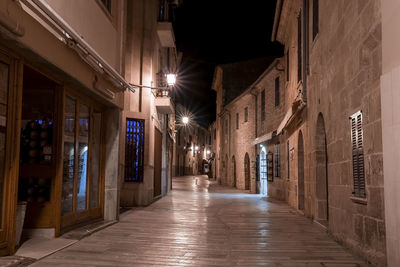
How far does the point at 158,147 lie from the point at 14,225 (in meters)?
11.3

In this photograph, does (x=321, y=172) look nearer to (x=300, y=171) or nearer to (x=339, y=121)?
(x=339, y=121)

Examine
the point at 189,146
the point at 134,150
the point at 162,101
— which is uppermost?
the point at 189,146

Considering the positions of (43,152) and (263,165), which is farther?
(263,165)

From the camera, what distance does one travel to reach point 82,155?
26.8 ft

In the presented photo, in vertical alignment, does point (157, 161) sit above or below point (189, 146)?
below

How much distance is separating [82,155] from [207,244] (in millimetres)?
3215

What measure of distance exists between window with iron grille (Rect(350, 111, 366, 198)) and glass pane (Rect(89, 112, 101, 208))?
211 inches

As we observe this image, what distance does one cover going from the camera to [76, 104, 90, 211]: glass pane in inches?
314

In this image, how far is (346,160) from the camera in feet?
21.6

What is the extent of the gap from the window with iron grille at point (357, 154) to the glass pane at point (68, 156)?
4951mm

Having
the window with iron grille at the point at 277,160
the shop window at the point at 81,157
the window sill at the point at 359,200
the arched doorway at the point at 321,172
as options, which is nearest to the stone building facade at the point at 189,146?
the window with iron grille at the point at 277,160

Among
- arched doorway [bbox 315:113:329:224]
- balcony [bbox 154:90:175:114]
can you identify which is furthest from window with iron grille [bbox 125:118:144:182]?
arched doorway [bbox 315:113:329:224]

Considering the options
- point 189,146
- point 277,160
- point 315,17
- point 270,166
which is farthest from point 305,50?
point 189,146

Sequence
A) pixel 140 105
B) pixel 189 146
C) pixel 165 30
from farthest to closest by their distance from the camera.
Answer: pixel 189 146, pixel 165 30, pixel 140 105
